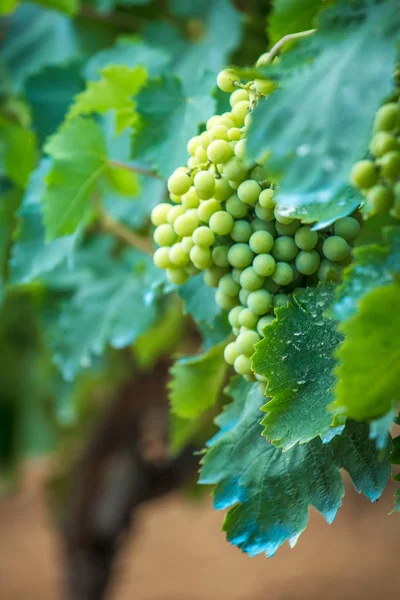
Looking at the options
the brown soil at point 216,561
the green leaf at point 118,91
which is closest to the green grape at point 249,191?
the green leaf at point 118,91

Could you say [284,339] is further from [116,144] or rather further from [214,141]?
[116,144]

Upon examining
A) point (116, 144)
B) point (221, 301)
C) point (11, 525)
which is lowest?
point (11, 525)

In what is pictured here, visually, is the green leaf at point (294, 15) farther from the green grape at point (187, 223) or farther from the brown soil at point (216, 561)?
the brown soil at point (216, 561)

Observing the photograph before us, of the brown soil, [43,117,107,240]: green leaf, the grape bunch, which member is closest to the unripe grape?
the grape bunch

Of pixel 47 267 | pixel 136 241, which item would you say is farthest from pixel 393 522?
pixel 47 267

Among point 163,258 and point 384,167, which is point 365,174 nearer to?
point 384,167

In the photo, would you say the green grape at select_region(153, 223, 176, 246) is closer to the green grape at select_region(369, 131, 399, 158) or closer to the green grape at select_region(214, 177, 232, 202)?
the green grape at select_region(214, 177, 232, 202)
